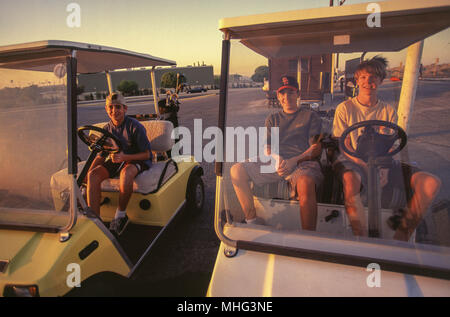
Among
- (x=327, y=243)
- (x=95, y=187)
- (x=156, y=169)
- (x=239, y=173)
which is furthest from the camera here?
(x=156, y=169)

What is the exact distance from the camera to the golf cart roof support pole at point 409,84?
6.95ft

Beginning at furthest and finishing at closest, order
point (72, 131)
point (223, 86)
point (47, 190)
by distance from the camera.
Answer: point (47, 190) < point (72, 131) < point (223, 86)

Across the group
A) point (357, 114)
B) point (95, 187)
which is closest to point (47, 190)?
point (95, 187)

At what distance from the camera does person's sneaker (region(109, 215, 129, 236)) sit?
2299 millimetres

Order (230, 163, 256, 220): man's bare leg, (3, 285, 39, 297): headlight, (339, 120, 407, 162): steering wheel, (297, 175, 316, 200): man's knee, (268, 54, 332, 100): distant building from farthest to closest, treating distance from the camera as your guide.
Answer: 1. (268, 54, 332, 100): distant building
2. (230, 163, 256, 220): man's bare leg
3. (297, 175, 316, 200): man's knee
4. (339, 120, 407, 162): steering wheel
5. (3, 285, 39, 297): headlight

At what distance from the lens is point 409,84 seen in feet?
7.36

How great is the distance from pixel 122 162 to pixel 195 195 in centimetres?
98

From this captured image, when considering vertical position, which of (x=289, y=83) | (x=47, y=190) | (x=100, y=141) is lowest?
(x=47, y=190)

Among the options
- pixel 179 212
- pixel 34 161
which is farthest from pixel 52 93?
pixel 179 212

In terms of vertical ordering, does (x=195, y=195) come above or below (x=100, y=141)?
below

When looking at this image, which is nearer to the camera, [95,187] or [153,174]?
[95,187]

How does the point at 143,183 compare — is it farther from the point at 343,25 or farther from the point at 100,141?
the point at 343,25

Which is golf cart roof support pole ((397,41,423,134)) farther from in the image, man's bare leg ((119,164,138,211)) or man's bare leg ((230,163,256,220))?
man's bare leg ((119,164,138,211))

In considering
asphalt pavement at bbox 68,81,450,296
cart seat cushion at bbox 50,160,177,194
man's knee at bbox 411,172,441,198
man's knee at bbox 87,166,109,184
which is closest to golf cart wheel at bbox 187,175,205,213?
asphalt pavement at bbox 68,81,450,296
